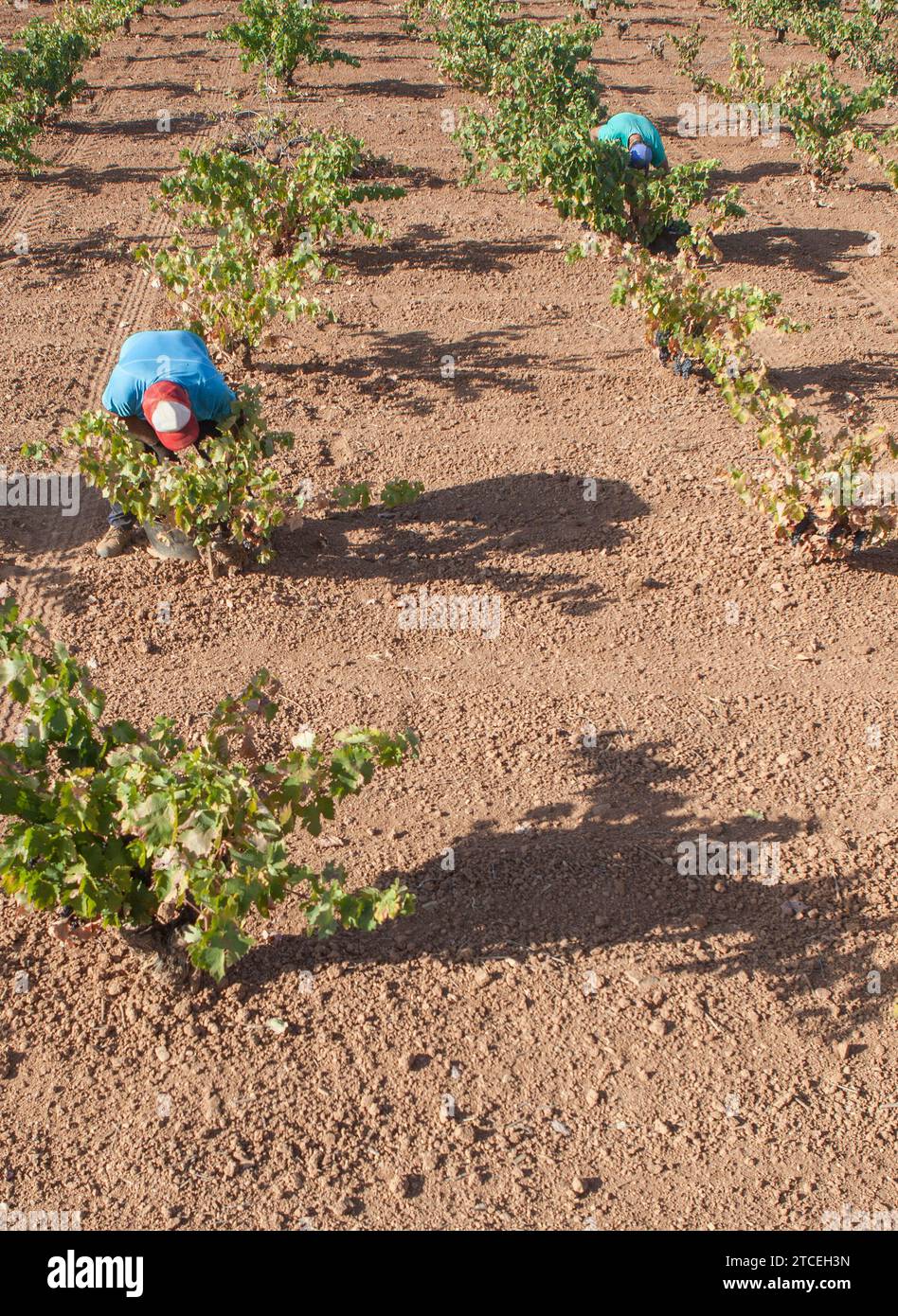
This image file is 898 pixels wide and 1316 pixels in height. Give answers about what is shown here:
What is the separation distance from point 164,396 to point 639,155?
600 centimetres

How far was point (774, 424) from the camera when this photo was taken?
6.13 metres

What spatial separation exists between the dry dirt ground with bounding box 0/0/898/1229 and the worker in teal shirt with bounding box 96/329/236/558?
0.68 metres

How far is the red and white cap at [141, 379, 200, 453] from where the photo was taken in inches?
223

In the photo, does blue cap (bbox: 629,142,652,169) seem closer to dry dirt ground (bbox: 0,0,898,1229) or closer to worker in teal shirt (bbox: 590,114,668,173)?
worker in teal shirt (bbox: 590,114,668,173)

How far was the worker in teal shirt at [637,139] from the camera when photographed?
32.1 feet

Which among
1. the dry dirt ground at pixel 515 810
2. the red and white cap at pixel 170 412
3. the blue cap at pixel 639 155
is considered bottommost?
the dry dirt ground at pixel 515 810

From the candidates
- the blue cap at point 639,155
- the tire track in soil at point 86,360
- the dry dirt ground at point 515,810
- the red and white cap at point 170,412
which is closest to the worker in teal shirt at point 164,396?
the red and white cap at point 170,412

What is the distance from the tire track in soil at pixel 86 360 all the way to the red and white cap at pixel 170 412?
110 centimetres

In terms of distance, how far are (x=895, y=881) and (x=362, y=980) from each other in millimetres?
2160

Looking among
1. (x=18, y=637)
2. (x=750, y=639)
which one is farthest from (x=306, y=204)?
(x=18, y=637)


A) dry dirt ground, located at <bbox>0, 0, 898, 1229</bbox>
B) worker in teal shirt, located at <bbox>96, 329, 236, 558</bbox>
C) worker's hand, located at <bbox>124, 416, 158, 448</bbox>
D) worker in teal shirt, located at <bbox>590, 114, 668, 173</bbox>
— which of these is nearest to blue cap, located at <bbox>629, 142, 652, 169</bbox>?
worker in teal shirt, located at <bbox>590, 114, 668, 173</bbox>

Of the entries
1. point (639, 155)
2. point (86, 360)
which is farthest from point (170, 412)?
point (639, 155)

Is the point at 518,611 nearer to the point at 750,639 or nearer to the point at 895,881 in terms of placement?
the point at 750,639

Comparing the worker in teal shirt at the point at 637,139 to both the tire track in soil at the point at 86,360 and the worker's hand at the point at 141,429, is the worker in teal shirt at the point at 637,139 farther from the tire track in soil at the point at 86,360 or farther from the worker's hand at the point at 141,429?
the worker's hand at the point at 141,429
